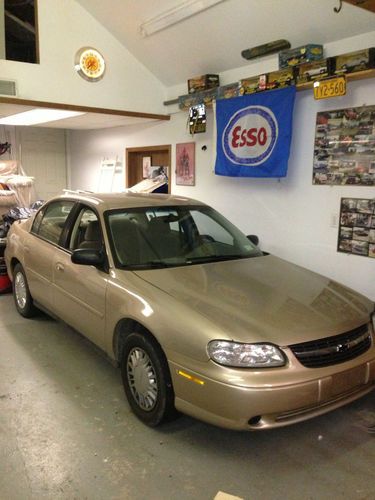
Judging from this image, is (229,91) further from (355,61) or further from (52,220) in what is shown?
(52,220)

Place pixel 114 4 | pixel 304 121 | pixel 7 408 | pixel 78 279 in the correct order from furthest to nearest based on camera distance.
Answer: pixel 114 4
pixel 304 121
pixel 78 279
pixel 7 408

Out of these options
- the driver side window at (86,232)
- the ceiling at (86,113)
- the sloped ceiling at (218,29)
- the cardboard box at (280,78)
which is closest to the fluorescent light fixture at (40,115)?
the ceiling at (86,113)

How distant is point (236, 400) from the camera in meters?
1.98

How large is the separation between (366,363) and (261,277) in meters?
0.80

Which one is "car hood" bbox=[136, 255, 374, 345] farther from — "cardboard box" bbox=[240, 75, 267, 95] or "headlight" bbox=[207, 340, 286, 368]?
"cardboard box" bbox=[240, 75, 267, 95]

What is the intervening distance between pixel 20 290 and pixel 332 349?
10.3 ft

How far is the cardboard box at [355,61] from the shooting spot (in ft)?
11.5

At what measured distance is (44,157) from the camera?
9133 mm

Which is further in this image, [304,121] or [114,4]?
[114,4]

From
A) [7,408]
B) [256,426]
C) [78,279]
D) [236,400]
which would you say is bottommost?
[7,408]

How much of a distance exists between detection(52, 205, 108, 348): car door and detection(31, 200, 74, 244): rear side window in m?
0.24

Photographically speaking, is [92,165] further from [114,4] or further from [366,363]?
[366,363]

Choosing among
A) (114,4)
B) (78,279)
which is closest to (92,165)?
(114,4)

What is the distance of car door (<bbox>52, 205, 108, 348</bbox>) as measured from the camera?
112 inches
